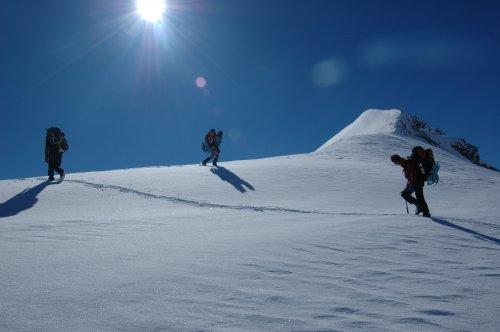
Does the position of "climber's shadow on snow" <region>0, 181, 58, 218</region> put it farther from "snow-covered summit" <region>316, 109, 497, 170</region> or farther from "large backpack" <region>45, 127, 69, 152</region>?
"snow-covered summit" <region>316, 109, 497, 170</region>

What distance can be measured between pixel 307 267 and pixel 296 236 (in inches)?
65.2

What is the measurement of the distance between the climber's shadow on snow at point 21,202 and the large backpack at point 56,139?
2388 millimetres

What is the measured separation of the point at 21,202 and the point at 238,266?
8.57 meters

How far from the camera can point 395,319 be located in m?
3.75

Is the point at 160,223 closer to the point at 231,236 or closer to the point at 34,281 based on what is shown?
the point at 231,236

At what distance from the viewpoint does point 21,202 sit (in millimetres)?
10828

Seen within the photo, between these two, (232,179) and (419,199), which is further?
(232,179)

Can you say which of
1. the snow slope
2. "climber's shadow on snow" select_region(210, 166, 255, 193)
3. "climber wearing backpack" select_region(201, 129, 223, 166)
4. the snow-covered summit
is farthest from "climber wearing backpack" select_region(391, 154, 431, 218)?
the snow-covered summit

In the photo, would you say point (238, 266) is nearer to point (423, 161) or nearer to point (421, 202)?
point (421, 202)

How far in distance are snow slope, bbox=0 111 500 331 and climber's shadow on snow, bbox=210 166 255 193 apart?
8.78 ft

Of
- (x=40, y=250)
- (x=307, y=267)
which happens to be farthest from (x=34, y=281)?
(x=307, y=267)

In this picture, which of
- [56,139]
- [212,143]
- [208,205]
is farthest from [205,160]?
[208,205]

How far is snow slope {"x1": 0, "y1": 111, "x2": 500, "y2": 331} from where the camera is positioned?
3.60 m

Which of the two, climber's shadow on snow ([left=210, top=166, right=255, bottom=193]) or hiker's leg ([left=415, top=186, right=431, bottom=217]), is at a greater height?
climber's shadow on snow ([left=210, top=166, right=255, bottom=193])
